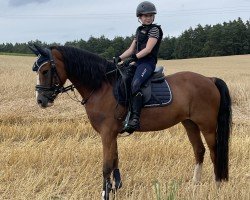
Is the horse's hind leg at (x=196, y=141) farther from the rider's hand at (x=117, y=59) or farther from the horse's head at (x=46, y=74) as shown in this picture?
the horse's head at (x=46, y=74)

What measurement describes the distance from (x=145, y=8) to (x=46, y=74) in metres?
1.73

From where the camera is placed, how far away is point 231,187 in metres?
5.24

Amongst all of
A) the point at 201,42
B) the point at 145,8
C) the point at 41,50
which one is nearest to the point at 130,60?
the point at 145,8

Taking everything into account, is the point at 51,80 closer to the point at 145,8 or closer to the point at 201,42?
the point at 145,8

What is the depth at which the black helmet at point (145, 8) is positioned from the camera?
5.59 metres

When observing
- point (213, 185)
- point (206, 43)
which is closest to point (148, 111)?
point (213, 185)

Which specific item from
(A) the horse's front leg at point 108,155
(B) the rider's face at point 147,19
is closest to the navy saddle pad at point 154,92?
(A) the horse's front leg at point 108,155

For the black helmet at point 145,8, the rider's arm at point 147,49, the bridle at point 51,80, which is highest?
the black helmet at point 145,8

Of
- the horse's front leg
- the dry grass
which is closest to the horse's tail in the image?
the dry grass

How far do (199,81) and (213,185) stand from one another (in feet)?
5.44

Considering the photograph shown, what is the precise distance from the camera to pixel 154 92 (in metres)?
5.81

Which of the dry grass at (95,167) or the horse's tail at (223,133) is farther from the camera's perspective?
the horse's tail at (223,133)

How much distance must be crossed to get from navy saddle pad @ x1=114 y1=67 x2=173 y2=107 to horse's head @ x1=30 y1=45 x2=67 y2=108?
910mm

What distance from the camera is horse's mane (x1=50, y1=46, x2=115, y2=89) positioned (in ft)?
18.0
